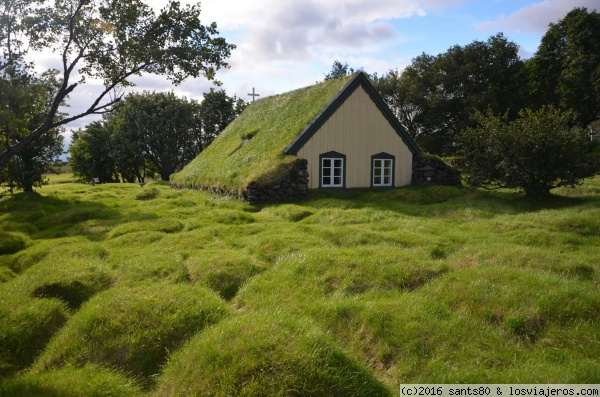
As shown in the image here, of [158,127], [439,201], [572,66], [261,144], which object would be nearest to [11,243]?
[261,144]

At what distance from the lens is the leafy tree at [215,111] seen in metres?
51.1


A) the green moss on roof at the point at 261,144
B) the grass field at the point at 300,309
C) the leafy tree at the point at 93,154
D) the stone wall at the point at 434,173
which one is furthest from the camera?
the leafy tree at the point at 93,154

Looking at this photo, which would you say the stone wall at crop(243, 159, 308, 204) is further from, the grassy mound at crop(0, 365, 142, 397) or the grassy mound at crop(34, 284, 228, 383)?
the grassy mound at crop(0, 365, 142, 397)

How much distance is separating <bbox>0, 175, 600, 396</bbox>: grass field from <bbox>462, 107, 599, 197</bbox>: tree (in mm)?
4582

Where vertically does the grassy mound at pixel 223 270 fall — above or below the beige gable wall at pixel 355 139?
below

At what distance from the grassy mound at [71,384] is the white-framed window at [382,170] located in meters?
19.9

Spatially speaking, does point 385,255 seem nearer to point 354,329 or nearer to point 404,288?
point 404,288

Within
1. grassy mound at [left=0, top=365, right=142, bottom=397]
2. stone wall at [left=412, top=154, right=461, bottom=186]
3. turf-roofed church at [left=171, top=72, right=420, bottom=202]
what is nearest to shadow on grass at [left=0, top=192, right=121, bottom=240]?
turf-roofed church at [left=171, top=72, right=420, bottom=202]

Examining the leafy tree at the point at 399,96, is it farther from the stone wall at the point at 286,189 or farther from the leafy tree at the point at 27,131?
the leafy tree at the point at 27,131

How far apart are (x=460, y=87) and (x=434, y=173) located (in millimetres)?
26210

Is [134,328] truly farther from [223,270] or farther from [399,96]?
[399,96]

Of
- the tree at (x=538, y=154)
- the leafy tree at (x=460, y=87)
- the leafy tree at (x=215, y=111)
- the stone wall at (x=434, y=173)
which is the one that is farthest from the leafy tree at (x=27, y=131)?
the leafy tree at (x=460, y=87)

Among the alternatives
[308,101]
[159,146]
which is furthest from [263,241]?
[159,146]

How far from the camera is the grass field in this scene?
5195 mm
